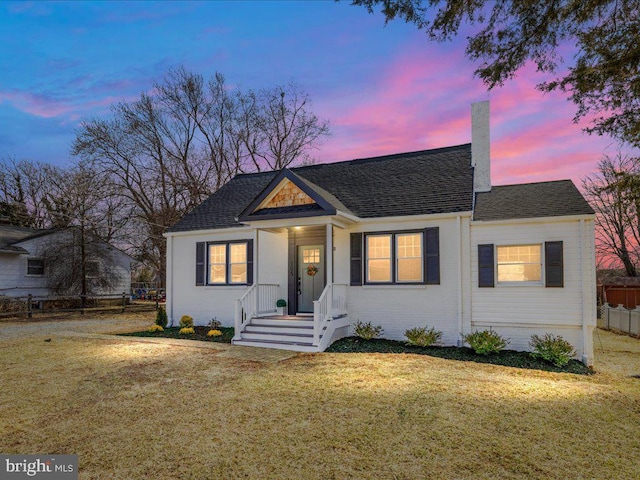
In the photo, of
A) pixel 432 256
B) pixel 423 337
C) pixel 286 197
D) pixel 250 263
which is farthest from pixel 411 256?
pixel 250 263

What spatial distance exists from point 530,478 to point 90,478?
3874 millimetres

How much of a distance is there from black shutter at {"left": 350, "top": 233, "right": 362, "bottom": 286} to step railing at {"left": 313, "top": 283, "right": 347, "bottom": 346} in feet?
1.27

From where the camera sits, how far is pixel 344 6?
667 cm

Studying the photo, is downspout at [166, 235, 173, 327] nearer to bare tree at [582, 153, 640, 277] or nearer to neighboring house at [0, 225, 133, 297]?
neighboring house at [0, 225, 133, 297]

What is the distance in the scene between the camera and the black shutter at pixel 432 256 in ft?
34.9

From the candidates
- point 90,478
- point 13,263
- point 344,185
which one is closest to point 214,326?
point 344,185

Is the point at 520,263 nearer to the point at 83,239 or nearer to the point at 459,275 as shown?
the point at 459,275

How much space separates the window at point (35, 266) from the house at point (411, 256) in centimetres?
1507

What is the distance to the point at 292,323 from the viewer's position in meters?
10.8

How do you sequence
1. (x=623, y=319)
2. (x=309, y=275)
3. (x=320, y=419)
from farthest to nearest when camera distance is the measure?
(x=623, y=319)
(x=309, y=275)
(x=320, y=419)

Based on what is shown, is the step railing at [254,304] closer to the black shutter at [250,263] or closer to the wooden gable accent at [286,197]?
the black shutter at [250,263]

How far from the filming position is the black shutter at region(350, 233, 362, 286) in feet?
37.6

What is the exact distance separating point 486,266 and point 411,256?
1.92 metres

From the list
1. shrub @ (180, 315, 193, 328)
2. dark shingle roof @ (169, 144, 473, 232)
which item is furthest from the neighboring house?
shrub @ (180, 315, 193, 328)
